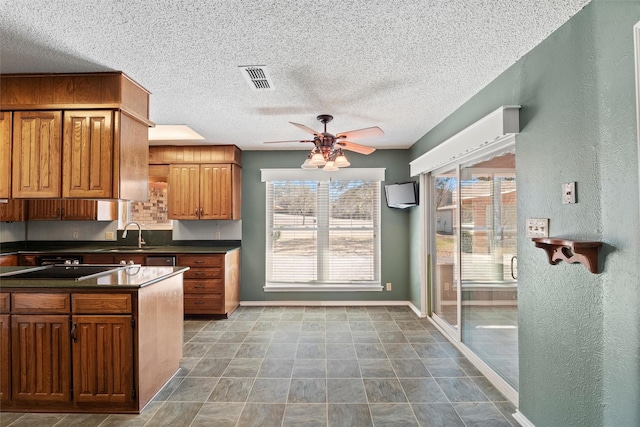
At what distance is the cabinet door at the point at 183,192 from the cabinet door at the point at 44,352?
2.65 meters

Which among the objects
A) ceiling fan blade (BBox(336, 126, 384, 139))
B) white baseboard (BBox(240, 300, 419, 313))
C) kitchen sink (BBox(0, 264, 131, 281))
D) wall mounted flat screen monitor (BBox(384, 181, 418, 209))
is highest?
ceiling fan blade (BBox(336, 126, 384, 139))

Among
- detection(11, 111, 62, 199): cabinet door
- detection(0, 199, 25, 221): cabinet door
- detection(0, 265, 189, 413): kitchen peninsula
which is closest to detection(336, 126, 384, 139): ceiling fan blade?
detection(0, 265, 189, 413): kitchen peninsula

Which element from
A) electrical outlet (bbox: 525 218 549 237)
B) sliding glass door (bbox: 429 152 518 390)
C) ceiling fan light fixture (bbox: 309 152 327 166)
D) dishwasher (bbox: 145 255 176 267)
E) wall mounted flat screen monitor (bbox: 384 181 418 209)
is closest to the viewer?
electrical outlet (bbox: 525 218 549 237)

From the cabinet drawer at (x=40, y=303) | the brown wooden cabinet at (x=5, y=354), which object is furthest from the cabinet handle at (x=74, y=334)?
the brown wooden cabinet at (x=5, y=354)

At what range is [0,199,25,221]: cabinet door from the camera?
462 cm

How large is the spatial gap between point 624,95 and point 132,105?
10.3 ft

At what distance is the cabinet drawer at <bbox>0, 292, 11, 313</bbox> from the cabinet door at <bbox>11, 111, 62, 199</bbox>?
740 millimetres

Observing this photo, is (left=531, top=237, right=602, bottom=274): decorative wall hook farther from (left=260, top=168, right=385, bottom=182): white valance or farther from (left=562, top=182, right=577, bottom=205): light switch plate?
(left=260, top=168, right=385, bottom=182): white valance

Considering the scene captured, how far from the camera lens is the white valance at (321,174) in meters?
5.21

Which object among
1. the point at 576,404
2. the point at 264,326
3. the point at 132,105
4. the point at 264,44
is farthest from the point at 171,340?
the point at 576,404

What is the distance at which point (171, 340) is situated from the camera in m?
2.89

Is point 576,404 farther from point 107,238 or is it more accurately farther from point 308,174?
point 107,238

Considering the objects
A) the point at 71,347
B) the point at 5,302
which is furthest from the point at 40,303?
the point at 71,347

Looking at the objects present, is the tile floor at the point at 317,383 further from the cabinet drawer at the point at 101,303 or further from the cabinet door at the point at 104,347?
the cabinet drawer at the point at 101,303
